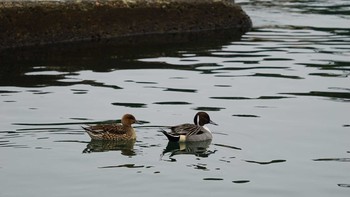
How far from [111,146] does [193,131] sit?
4.05 feet

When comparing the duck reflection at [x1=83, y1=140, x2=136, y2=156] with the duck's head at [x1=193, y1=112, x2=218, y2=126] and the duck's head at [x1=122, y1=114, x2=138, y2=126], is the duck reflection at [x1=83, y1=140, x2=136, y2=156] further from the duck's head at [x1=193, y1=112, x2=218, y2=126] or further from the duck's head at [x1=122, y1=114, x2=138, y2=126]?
the duck's head at [x1=193, y1=112, x2=218, y2=126]

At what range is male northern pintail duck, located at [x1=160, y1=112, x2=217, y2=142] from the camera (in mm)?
14680

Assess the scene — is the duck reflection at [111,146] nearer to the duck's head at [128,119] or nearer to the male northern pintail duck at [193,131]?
the duck's head at [128,119]

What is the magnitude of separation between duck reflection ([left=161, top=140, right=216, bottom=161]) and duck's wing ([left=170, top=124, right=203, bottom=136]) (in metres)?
0.17

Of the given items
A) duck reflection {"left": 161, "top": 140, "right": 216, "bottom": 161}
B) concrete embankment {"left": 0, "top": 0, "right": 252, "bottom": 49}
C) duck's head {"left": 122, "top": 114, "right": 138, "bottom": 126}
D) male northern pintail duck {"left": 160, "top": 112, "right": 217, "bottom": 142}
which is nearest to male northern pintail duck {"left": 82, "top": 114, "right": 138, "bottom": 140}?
duck's head {"left": 122, "top": 114, "right": 138, "bottom": 126}

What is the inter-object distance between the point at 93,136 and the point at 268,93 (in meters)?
4.71

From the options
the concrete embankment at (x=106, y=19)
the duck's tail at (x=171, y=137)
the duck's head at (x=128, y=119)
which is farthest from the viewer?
the concrete embankment at (x=106, y=19)

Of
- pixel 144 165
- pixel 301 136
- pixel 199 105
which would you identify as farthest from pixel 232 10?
pixel 144 165

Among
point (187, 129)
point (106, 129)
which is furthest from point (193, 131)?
point (106, 129)

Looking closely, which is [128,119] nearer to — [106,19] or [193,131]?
[193,131]

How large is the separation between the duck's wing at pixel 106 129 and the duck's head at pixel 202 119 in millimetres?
1229

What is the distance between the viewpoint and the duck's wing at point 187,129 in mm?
14734

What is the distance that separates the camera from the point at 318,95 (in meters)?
18.0

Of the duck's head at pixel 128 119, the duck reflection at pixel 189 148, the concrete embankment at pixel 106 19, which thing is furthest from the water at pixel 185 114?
the concrete embankment at pixel 106 19
